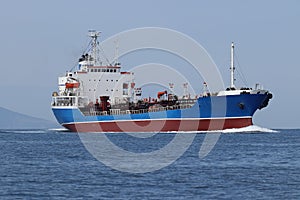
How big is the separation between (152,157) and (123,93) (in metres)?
47.4

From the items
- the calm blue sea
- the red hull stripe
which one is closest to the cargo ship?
the red hull stripe

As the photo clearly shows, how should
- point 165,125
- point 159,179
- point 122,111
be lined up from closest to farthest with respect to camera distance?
point 159,179
point 165,125
point 122,111

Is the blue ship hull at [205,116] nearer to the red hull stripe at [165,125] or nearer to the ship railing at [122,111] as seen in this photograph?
the red hull stripe at [165,125]

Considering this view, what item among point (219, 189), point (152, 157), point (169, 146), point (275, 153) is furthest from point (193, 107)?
point (219, 189)

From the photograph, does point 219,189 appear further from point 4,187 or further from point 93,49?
point 93,49

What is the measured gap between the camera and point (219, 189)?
26625 mm

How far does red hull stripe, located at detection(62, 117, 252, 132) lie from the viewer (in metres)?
68.6

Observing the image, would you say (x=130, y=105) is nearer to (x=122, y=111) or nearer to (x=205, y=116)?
(x=122, y=111)

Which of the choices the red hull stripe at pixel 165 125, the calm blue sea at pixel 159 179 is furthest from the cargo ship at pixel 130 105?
the calm blue sea at pixel 159 179

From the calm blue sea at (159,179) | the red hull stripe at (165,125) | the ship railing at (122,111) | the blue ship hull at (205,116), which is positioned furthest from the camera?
the ship railing at (122,111)

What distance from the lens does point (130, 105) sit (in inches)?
3049

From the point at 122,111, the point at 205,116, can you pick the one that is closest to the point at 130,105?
the point at 122,111

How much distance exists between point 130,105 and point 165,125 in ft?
22.8

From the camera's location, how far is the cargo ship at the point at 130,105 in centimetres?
6781
